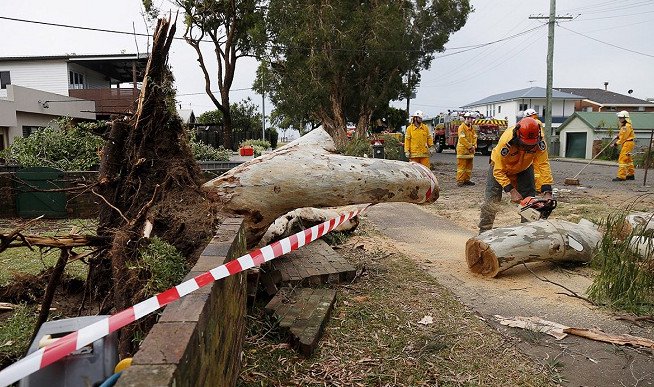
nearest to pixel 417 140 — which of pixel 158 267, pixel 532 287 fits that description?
pixel 532 287

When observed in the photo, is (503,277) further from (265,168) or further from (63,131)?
(63,131)

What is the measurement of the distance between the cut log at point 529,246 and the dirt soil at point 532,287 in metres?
0.16

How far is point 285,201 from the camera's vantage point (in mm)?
4527

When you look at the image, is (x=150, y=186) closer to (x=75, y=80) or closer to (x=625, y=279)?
(x=625, y=279)

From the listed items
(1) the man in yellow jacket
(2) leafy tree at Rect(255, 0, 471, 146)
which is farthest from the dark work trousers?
→ (2) leafy tree at Rect(255, 0, 471, 146)

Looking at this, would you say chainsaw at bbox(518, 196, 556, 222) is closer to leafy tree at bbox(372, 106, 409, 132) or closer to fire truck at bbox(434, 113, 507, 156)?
fire truck at bbox(434, 113, 507, 156)

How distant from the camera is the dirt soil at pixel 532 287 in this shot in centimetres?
323

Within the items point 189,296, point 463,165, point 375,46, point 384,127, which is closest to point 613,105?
point 384,127

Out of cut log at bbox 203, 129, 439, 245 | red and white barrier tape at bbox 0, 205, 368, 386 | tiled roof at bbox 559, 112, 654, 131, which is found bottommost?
red and white barrier tape at bbox 0, 205, 368, 386

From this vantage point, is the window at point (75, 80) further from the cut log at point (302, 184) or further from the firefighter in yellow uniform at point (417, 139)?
the cut log at point (302, 184)

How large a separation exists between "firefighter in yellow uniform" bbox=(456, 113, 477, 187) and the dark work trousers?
560 centimetres

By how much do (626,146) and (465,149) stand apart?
169 inches

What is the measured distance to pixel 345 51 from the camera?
2270 cm

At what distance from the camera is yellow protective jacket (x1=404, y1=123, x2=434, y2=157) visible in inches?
473
